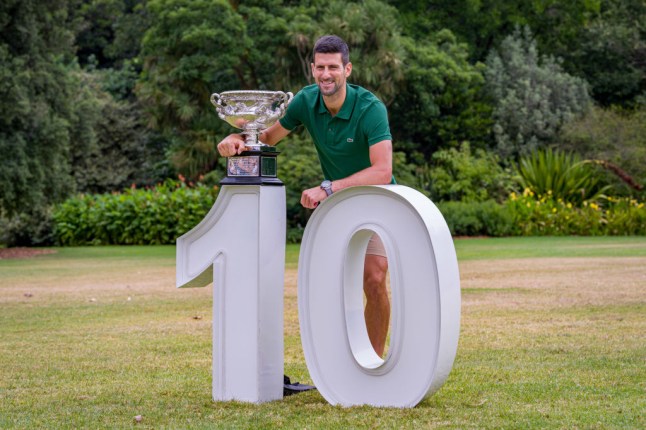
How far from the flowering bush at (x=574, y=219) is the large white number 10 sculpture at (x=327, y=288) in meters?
21.0

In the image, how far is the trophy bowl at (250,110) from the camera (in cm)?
617

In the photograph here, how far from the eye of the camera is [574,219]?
1052 inches

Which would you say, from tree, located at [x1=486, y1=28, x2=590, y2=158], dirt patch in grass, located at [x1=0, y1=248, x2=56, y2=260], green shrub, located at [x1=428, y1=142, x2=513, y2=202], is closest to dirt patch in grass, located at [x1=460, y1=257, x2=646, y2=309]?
dirt patch in grass, located at [x1=0, y1=248, x2=56, y2=260]

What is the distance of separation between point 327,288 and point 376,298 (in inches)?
18.7

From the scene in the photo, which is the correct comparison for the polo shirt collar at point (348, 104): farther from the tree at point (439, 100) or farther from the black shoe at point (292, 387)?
the tree at point (439, 100)

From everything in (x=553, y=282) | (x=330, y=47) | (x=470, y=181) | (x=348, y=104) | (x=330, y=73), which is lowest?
(x=470, y=181)

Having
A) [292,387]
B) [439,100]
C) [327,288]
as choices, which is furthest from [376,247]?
[439,100]

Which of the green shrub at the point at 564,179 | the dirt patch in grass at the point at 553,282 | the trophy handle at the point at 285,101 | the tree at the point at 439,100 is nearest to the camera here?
the trophy handle at the point at 285,101

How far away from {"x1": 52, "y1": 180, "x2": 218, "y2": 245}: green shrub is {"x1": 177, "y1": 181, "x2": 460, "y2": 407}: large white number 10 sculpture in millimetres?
19291

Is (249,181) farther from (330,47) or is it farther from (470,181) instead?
(470,181)

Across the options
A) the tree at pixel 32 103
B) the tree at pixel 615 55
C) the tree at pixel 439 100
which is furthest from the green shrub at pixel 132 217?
the tree at pixel 615 55

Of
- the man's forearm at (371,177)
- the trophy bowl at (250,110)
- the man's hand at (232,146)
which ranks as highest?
the trophy bowl at (250,110)

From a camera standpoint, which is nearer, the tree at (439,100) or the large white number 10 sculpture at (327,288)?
the large white number 10 sculpture at (327,288)

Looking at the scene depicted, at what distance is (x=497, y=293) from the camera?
12.7m
